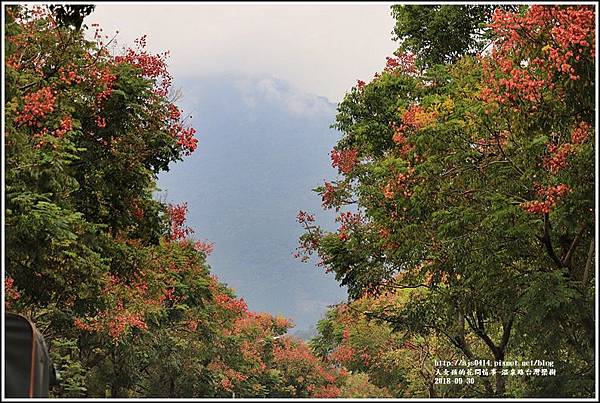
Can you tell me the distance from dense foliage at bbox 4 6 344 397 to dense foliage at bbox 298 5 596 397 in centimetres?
351

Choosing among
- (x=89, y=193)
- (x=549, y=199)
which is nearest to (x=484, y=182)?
(x=549, y=199)

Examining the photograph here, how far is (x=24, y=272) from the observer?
11.8m

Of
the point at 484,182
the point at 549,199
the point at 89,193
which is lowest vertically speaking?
the point at 549,199

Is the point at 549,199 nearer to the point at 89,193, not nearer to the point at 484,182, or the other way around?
the point at 484,182

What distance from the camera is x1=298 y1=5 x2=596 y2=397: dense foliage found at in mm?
8281

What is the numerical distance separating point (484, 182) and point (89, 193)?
6.32 meters

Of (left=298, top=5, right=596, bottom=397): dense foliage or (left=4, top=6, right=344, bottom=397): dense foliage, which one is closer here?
(left=298, top=5, right=596, bottom=397): dense foliage

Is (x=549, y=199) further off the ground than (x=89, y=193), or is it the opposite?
(x=89, y=193)

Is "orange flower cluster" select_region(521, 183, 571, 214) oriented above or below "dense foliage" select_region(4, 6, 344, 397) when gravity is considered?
below

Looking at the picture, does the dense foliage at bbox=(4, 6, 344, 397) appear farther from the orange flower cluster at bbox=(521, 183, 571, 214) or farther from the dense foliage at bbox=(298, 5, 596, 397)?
the orange flower cluster at bbox=(521, 183, 571, 214)

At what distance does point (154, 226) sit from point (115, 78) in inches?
112

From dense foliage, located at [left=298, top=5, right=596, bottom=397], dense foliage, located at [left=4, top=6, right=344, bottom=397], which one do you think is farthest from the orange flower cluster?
dense foliage, located at [left=4, top=6, right=344, bottom=397]

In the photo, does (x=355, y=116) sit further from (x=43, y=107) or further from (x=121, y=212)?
(x=43, y=107)

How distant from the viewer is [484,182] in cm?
1074
